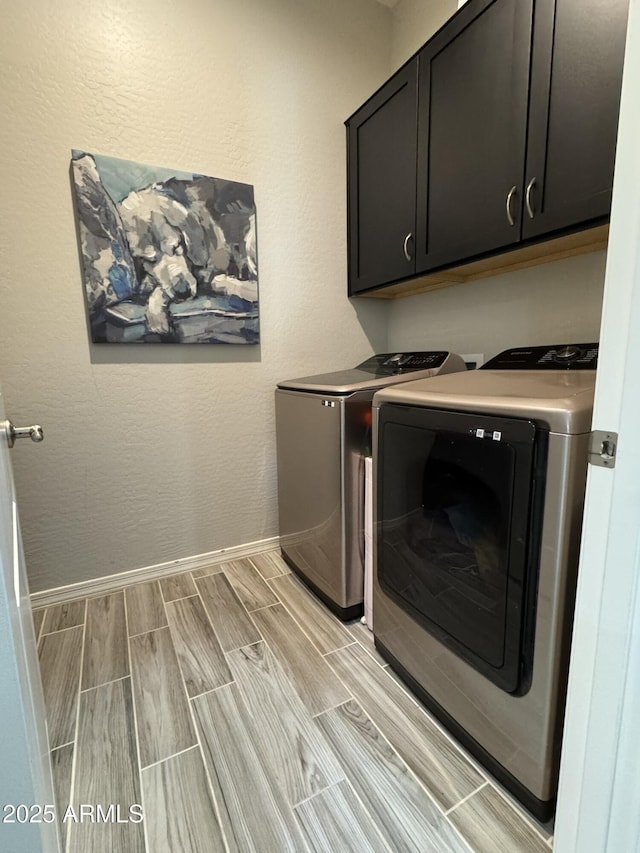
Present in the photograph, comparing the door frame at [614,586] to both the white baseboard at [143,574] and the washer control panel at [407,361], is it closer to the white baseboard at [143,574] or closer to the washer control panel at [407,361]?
the washer control panel at [407,361]


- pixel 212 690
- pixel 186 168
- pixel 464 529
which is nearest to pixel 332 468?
pixel 464 529

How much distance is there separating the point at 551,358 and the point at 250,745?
1501mm

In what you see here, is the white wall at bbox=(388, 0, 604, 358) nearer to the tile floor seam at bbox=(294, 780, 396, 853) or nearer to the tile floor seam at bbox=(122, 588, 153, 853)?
the tile floor seam at bbox=(294, 780, 396, 853)

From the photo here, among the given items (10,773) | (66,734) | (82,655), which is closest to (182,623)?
(82,655)

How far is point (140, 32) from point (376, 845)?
277cm

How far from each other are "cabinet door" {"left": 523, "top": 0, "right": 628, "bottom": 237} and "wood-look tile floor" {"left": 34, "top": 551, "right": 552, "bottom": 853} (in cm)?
156

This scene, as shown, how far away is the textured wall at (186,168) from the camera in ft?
4.88

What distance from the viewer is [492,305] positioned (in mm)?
1736

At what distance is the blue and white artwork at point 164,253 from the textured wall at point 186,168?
7 cm

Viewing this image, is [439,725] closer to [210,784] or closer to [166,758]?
[210,784]

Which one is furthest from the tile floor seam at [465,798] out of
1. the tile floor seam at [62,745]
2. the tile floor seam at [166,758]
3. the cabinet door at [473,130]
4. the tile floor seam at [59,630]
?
the cabinet door at [473,130]

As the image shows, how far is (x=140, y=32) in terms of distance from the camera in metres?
1.56

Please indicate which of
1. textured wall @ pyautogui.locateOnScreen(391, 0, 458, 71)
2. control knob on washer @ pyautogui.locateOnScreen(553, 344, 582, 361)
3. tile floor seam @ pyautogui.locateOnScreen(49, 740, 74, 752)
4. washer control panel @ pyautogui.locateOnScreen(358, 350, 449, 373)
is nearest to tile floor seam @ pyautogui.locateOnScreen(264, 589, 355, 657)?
tile floor seam @ pyautogui.locateOnScreen(49, 740, 74, 752)

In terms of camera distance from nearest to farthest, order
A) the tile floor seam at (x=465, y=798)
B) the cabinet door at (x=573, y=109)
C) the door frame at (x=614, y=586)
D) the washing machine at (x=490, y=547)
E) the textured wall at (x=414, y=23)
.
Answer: the door frame at (x=614, y=586) < the washing machine at (x=490, y=547) < the tile floor seam at (x=465, y=798) < the cabinet door at (x=573, y=109) < the textured wall at (x=414, y=23)
